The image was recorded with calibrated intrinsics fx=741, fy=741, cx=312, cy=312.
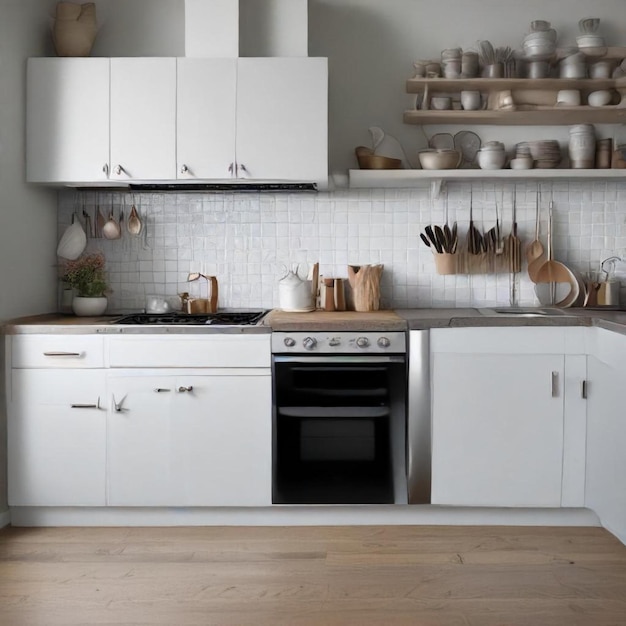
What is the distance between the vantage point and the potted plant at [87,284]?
3.61 metres

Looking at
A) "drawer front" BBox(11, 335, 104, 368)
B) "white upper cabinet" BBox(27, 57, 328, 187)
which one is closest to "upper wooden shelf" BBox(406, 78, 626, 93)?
"white upper cabinet" BBox(27, 57, 328, 187)

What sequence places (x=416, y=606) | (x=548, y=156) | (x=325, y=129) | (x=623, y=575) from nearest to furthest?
(x=416, y=606) → (x=623, y=575) → (x=325, y=129) → (x=548, y=156)

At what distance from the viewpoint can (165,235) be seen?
3.81 m

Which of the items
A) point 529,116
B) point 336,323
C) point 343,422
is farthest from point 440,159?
point 343,422

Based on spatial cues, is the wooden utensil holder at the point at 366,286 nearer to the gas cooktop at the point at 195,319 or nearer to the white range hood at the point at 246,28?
the gas cooktop at the point at 195,319

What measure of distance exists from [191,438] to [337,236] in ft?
4.27

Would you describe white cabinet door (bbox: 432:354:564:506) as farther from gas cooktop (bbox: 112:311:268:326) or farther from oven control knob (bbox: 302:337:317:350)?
gas cooktop (bbox: 112:311:268:326)

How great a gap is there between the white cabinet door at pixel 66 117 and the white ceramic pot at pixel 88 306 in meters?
0.60

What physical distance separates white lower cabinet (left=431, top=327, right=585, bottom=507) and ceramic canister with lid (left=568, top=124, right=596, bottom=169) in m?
0.98

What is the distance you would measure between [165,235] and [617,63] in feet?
7.90

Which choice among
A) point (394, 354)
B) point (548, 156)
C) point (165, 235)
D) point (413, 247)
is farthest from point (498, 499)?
point (165, 235)

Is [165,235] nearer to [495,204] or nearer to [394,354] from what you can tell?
[394,354]

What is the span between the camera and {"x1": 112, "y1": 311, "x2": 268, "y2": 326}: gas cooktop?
128 inches

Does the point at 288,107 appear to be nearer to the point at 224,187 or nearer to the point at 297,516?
the point at 224,187
